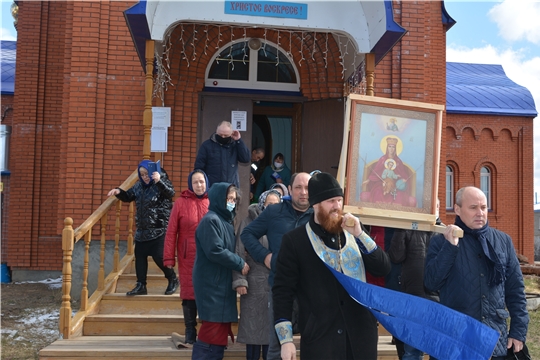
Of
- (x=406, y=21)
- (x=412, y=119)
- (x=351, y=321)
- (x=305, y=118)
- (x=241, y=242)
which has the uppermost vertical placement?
(x=406, y=21)

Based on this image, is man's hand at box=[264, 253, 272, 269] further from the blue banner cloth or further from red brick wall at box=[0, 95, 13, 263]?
red brick wall at box=[0, 95, 13, 263]

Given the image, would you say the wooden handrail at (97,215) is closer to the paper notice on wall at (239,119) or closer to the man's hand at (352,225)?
the paper notice on wall at (239,119)

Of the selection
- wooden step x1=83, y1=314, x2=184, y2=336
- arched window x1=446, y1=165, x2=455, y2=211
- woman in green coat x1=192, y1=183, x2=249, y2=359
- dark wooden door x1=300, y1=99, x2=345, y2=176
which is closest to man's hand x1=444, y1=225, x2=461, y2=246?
woman in green coat x1=192, y1=183, x2=249, y2=359

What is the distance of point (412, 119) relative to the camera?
14.2 feet

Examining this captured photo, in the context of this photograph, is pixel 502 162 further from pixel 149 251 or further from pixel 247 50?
pixel 149 251

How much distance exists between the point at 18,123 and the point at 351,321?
11.5 metres

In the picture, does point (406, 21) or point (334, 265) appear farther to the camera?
point (406, 21)

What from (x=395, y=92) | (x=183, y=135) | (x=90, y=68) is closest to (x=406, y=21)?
(x=395, y=92)

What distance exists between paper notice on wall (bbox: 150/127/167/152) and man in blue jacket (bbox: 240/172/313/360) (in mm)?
3281

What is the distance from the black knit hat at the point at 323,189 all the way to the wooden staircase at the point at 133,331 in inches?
101

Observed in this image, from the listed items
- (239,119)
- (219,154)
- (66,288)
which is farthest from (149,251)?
(239,119)

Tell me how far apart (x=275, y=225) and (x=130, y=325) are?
2.51m

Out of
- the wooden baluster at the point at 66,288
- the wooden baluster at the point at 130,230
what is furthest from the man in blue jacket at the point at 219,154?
the wooden baluster at the point at 66,288

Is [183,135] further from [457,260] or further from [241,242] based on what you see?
[457,260]
